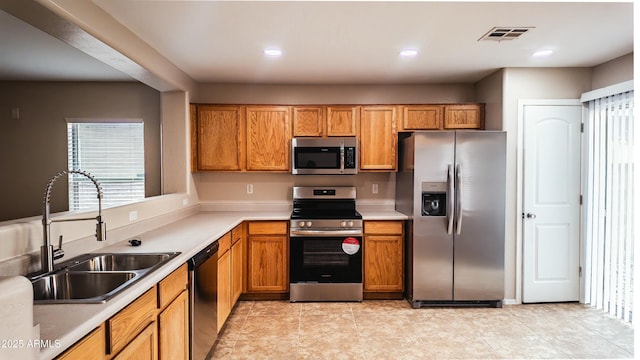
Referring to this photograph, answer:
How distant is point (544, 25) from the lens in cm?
258

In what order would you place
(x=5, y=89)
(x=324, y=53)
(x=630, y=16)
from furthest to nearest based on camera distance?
1. (x=5, y=89)
2. (x=324, y=53)
3. (x=630, y=16)

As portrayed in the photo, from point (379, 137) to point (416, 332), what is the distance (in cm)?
209

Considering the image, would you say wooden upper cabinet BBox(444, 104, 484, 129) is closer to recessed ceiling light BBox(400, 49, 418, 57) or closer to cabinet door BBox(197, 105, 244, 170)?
recessed ceiling light BBox(400, 49, 418, 57)

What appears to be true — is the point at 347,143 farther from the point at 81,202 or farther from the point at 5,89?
the point at 5,89

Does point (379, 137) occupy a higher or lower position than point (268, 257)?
higher

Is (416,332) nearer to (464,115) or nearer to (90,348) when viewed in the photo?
(464,115)

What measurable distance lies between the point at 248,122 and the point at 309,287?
1.97m

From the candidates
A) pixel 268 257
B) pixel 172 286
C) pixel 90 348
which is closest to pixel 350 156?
pixel 268 257

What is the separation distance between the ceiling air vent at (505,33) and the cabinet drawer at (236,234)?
108 inches

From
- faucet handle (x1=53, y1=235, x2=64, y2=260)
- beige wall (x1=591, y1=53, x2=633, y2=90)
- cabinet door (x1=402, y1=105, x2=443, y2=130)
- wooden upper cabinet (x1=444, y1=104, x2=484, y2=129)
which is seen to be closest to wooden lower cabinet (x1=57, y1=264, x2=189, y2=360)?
faucet handle (x1=53, y1=235, x2=64, y2=260)

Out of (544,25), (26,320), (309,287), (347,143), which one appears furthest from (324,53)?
(26,320)

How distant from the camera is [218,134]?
13.4 ft

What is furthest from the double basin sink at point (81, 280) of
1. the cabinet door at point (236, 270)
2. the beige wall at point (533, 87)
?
the beige wall at point (533, 87)

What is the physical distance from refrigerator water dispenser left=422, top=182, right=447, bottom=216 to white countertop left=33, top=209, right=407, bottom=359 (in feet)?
1.03
